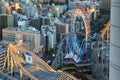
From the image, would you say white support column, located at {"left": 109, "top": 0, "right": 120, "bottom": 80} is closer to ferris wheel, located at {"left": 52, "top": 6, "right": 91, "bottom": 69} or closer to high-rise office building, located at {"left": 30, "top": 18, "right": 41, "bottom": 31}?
ferris wheel, located at {"left": 52, "top": 6, "right": 91, "bottom": 69}

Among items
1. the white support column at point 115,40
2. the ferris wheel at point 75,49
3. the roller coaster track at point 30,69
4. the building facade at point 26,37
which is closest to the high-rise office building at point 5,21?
the building facade at point 26,37

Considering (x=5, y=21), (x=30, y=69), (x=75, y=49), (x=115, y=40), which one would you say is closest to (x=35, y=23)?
(x=5, y=21)

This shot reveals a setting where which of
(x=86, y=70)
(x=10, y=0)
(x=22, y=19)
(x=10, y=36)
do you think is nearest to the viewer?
(x=86, y=70)

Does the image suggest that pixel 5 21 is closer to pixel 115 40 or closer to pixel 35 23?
pixel 35 23

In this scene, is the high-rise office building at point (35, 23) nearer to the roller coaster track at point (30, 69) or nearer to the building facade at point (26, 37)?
the building facade at point (26, 37)

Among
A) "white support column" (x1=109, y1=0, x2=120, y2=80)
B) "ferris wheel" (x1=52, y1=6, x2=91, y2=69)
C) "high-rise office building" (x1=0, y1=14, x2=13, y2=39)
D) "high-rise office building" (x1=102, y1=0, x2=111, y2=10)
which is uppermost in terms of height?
"white support column" (x1=109, y1=0, x2=120, y2=80)

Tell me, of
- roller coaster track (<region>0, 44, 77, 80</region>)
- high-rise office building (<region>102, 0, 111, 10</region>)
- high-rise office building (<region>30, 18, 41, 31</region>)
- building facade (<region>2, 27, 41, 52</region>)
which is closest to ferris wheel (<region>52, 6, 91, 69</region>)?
building facade (<region>2, 27, 41, 52</region>)

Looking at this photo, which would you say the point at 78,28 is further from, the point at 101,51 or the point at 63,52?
the point at 101,51

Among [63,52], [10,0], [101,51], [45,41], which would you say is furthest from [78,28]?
[10,0]

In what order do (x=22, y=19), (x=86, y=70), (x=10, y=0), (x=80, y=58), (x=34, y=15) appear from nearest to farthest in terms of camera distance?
(x=86, y=70)
(x=80, y=58)
(x=22, y=19)
(x=34, y=15)
(x=10, y=0)
